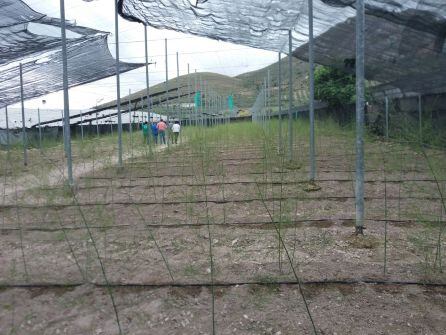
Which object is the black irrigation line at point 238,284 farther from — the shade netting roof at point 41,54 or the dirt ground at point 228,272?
the shade netting roof at point 41,54

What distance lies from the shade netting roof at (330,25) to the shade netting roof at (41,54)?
1.14 m

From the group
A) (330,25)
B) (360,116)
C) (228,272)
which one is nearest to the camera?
(228,272)

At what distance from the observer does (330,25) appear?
5125 millimetres

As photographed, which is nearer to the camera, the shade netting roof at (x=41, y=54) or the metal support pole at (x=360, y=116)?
the metal support pole at (x=360, y=116)

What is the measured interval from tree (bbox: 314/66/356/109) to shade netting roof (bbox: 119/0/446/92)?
5.31m

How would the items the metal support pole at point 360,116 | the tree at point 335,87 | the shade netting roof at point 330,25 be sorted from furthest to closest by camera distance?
the tree at point 335,87
the shade netting roof at point 330,25
the metal support pole at point 360,116

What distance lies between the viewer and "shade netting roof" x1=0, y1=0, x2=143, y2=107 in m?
4.86

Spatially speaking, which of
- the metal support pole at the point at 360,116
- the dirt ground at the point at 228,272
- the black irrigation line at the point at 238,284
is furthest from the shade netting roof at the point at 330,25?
the black irrigation line at the point at 238,284

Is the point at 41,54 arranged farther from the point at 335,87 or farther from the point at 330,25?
the point at 335,87

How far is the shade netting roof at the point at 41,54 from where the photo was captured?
4.86 metres

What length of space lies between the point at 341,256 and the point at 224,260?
663 millimetres

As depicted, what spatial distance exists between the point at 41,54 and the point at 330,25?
4.52 metres

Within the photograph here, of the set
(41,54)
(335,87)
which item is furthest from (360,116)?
(335,87)

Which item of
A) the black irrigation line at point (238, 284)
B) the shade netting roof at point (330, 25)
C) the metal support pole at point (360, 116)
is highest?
the shade netting roof at point (330, 25)
